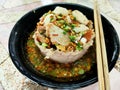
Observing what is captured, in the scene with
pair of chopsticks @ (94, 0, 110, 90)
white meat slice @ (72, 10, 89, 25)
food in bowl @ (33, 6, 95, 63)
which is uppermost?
white meat slice @ (72, 10, 89, 25)

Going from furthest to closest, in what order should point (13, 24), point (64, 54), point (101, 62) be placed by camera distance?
1. point (13, 24)
2. point (64, 54)
3. point (101, 62)

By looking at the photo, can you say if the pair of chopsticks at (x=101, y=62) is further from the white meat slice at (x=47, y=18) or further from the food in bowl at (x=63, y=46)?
the white meat slice at (x=47, y=18)

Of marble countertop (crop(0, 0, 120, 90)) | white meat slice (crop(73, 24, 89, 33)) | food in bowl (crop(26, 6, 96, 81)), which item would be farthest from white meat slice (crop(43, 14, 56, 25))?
marble countertop (crop(0, 0, 120, 90))

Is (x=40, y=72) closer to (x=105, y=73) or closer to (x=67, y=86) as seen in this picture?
(x=67, y=86)

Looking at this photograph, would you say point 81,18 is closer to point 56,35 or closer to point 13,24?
point 56,35

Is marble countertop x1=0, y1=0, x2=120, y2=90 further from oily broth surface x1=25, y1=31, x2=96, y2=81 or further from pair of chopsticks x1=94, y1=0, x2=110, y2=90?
pair of chopsticks x1=94, y1=0, x2=110, y2=90

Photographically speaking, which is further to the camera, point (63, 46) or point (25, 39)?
point (25, 39)

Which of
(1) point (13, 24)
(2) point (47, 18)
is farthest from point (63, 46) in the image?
(1) point (13, 24)

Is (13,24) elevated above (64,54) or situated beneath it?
elevated above
